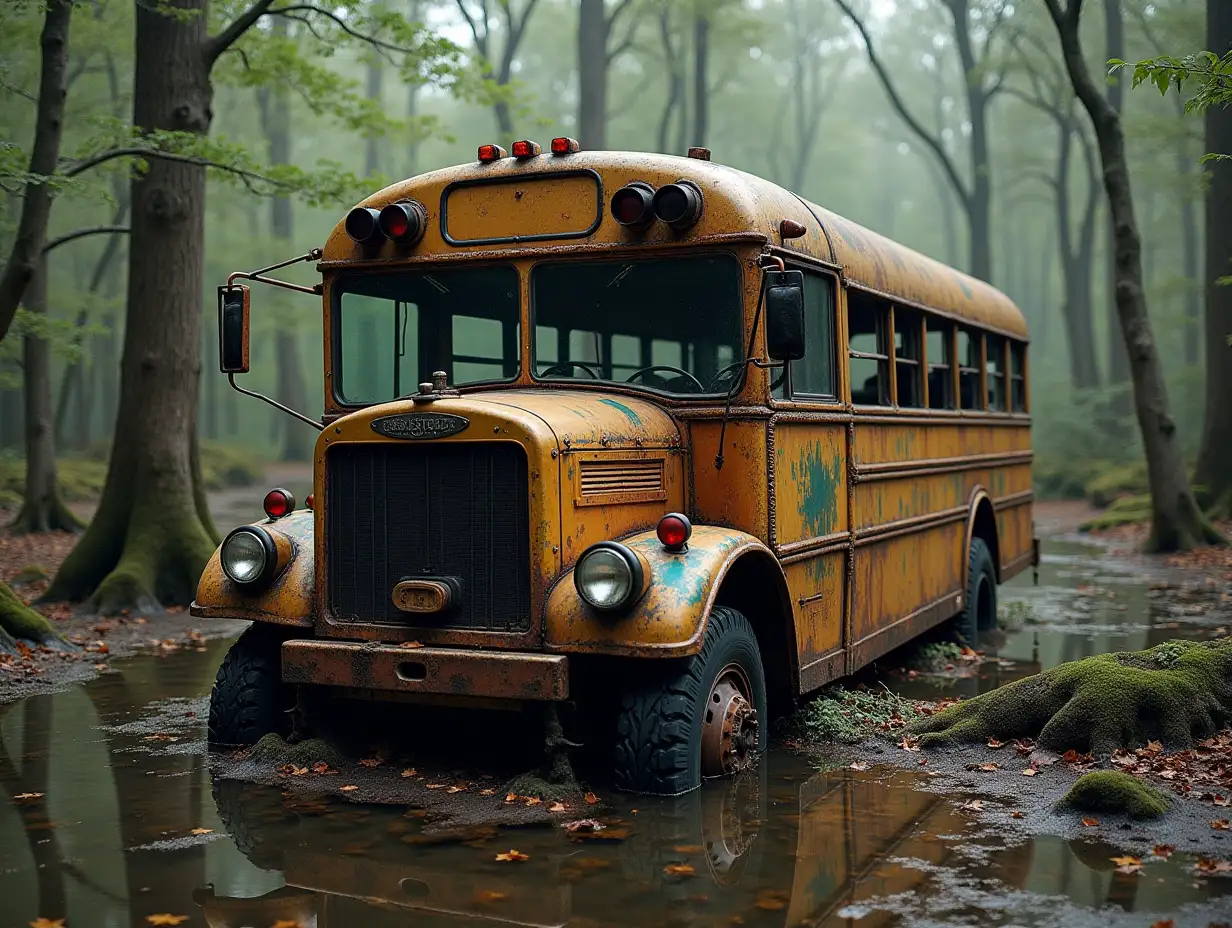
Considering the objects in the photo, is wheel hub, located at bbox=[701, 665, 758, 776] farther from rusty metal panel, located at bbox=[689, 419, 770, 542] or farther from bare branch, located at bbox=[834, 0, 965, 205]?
bare branch, located at bbox=[834, 0, 965, 205]

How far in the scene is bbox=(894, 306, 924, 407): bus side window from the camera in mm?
8828

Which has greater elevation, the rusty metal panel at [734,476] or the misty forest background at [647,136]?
the misty forest background at [647,136]

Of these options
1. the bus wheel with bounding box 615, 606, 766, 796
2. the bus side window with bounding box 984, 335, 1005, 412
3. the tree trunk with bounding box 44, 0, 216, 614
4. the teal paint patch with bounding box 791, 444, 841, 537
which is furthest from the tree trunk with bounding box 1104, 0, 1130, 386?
the bus wheel with bounding box 615, 606, 766, 796

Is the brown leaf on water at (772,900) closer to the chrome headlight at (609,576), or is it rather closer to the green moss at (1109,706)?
the chrome headlight at (609,576)

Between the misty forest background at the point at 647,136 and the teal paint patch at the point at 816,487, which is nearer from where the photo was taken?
the teal paint patch at the point at 816,487

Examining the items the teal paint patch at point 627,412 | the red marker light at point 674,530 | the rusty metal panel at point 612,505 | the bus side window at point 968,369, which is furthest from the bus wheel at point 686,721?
the bus side window at point 968,369

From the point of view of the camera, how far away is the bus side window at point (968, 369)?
1053 centimetres

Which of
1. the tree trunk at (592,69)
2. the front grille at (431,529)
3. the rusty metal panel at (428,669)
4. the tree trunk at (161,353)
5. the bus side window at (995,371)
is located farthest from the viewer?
the tree trunk at (592,69)

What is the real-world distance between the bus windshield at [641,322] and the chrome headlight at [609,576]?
1339 mm

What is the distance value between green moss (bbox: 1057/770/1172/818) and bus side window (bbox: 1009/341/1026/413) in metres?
7.39

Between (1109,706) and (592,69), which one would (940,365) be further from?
(592,69)

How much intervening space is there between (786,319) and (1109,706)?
2.52 m

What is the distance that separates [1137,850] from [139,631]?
8593 millimetres

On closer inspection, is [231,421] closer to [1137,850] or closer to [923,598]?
[923,598]
